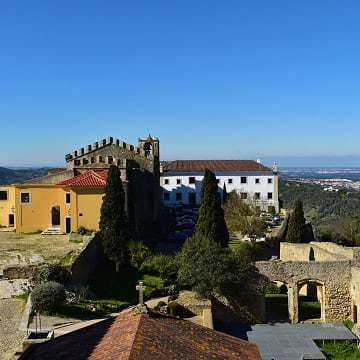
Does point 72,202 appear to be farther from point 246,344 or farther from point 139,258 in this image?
point 246,344

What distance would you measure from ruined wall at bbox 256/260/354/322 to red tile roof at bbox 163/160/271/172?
36.1 meters

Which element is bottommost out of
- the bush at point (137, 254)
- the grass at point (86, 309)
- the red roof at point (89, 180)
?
the grass at point (86, 309)

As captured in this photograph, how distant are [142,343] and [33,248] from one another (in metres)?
21.3

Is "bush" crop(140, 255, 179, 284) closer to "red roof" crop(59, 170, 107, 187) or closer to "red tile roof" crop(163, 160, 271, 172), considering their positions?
"red roof" crop(59, 170, 107, 187)

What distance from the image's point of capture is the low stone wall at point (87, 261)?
24931 mm

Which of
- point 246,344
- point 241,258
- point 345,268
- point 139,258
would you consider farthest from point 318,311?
point 246,344

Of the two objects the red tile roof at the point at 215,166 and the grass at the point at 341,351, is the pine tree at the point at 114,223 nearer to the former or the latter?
the grass at the point at 341,351

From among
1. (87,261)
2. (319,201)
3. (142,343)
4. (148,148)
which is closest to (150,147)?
(148,148)

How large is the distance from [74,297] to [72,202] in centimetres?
1331

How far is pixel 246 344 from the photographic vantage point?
43.0ft

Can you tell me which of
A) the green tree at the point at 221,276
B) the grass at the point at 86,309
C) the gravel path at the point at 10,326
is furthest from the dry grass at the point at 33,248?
the green tree at the point at 221,276

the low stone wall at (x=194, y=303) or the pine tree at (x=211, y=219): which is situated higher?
the pine tree at (x=211, y=219)

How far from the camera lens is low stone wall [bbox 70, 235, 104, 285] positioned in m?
24.9

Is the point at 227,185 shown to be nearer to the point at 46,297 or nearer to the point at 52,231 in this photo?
the point at 52,231
